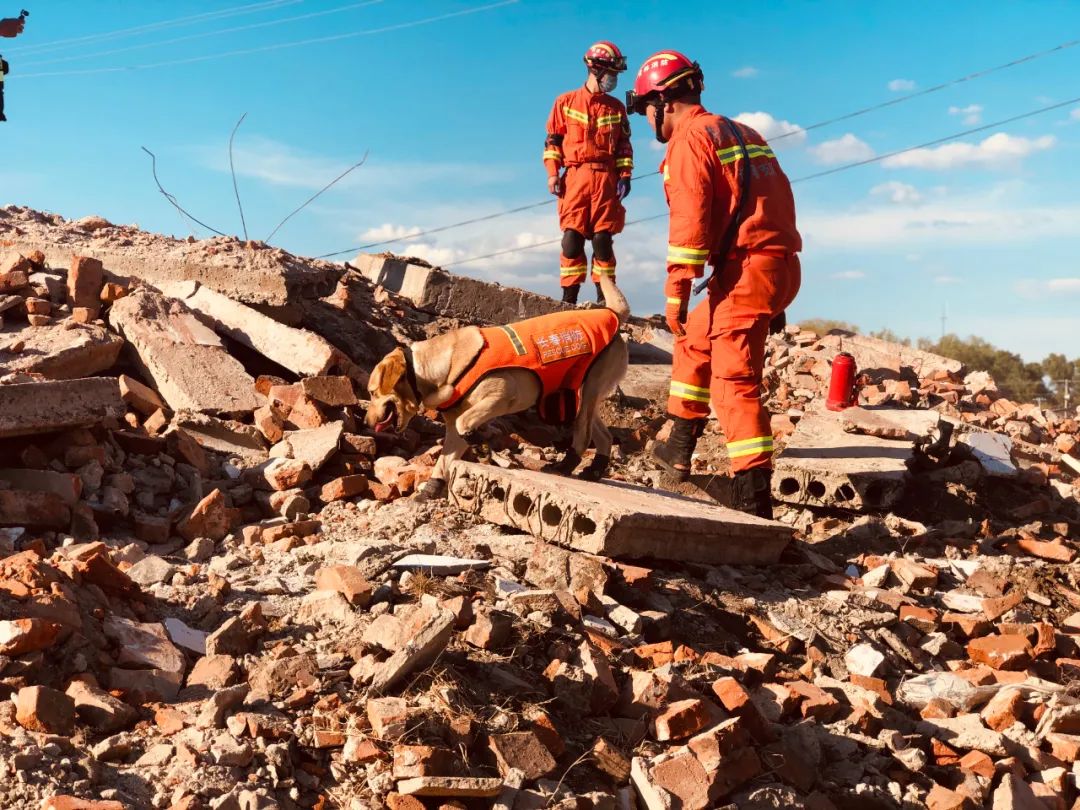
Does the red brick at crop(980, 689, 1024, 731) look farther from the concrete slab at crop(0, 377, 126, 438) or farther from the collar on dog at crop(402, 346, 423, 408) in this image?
the concrete slab at crop(0, 377, 126, 438)

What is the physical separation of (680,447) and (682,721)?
303 cm

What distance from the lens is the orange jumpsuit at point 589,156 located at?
1023 cm

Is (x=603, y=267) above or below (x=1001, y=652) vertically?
above

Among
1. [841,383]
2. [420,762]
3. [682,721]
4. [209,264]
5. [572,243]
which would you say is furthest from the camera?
[572,243]

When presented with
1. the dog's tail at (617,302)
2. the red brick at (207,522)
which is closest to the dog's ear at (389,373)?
the red brick at (207,522)

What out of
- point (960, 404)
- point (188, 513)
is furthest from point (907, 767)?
point (960, 404)

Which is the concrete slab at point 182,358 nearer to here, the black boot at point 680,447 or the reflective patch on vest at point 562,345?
the reflective patch on vest at point 562,345

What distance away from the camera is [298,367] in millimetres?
8180

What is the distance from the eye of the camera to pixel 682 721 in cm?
394

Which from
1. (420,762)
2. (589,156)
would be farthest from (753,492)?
(589,156)

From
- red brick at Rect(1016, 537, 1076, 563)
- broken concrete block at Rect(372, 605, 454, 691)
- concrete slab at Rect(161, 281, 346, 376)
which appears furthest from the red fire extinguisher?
broken concrete block at Rect(372, 605, 454, 691)

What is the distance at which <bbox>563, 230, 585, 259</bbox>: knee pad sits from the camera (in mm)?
10500

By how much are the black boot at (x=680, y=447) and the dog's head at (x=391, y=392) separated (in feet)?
5.29

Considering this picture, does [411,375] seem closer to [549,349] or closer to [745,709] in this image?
[549,349]
